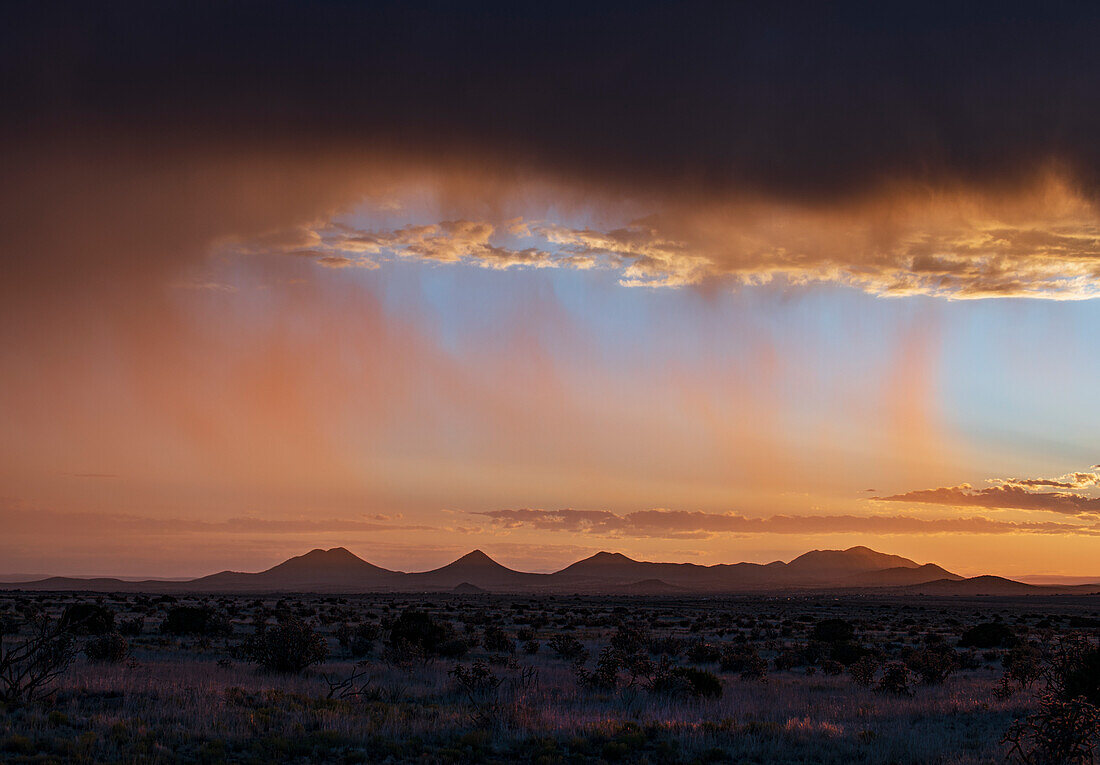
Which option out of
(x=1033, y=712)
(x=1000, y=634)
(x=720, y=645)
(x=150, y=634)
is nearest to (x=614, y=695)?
(x=1033, y=712)

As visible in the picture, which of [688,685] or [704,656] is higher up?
[688,685]

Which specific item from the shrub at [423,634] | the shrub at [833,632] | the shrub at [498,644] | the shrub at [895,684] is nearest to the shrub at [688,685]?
the shrub at [895,684]

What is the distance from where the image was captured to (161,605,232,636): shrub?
3619 centimetres

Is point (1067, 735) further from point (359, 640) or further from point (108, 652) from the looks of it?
point (359, 640)

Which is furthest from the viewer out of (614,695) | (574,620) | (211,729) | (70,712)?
(574,620)

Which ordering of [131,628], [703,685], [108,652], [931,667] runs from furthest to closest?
[131,628] < [931,667] < [108,652] < [703,685]

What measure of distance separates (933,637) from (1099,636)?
30.0 ft

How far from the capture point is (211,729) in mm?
13391

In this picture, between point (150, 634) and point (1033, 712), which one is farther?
point (150, 634)

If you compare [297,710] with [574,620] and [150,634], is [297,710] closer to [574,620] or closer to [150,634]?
[150,634]

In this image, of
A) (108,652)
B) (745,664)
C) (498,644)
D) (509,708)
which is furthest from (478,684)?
(498,644)

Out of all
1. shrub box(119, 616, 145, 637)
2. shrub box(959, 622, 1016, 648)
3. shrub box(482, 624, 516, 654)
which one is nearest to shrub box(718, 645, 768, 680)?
shrub box(482, 624, 516, 654)

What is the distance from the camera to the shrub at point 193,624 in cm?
3619

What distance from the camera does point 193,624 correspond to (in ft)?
120
